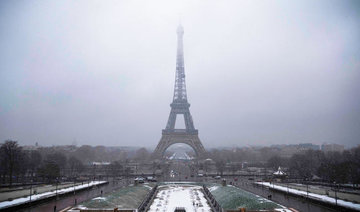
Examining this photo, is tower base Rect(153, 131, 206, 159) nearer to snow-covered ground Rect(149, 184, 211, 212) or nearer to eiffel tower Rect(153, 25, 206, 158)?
eiffel tower Rect(153, 25, 206, 158)

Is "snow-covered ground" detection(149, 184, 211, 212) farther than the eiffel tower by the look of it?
No

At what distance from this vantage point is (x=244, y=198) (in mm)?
25953

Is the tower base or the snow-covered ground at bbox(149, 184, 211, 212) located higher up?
the tower base

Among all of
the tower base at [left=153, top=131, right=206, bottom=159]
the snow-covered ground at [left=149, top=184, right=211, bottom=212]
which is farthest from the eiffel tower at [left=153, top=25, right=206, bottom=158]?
the snow-covered ground at [left=149, top=184, right=211, bottom=212]

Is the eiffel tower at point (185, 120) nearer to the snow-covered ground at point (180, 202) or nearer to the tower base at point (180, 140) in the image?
the tower base at point (180, 140)

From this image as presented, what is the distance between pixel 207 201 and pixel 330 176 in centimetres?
2095

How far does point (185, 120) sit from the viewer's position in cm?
7981

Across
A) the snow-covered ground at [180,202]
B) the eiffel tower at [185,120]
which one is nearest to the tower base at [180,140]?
the eiffel tower at [185,120]

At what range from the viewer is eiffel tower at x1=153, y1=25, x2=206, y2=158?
75562 mm

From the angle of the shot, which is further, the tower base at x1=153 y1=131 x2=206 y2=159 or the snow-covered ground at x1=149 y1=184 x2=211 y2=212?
the tower base at x1=153 y1=131 x2=206 y2=159

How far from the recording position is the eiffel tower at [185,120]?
7556cm

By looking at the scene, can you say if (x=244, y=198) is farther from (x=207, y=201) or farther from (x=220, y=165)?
(x=220, y=165)

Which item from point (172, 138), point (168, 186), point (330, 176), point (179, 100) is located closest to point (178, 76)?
point (179, 100)

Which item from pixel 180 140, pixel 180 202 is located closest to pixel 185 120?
pixel 180 140
